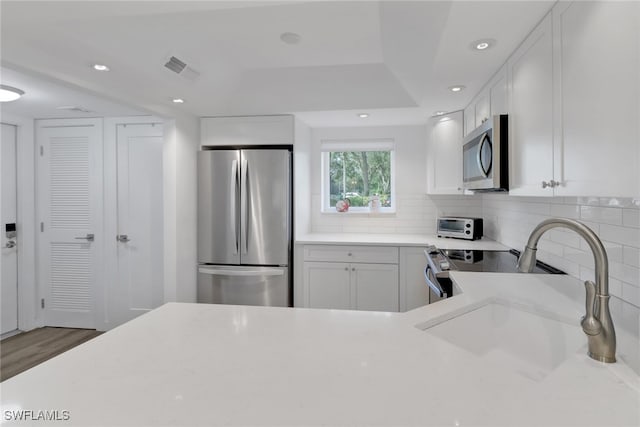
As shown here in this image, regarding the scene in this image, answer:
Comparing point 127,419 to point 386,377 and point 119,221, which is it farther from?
point 119,221

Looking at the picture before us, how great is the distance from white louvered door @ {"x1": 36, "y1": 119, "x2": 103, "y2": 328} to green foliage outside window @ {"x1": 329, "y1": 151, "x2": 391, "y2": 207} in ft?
8.02

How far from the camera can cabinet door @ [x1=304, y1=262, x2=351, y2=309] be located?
125 inches

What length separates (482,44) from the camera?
1705 millimetres

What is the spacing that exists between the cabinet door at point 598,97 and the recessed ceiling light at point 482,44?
0.36 m

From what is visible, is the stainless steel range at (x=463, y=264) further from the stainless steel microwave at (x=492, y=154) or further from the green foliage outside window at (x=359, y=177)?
the green foliage outside window at (x=359, y=177)

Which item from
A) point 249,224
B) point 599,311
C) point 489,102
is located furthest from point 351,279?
point 599,311

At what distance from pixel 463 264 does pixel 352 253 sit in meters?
1.16

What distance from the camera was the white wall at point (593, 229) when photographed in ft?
4.21

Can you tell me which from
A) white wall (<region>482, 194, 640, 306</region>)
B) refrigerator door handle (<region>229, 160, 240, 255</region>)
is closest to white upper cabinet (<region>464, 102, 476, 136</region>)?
white wall (<region>482, 194, 640, 306</region>)

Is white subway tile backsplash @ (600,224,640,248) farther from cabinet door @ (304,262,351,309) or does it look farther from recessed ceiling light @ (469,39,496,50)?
cabinet door @ (304,262,351,309)

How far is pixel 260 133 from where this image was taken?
3221mm

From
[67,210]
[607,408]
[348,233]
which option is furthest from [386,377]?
[67,210]

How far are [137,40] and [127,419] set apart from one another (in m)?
2.12

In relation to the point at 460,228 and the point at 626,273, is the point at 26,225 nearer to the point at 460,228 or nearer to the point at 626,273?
the point at 460,228
